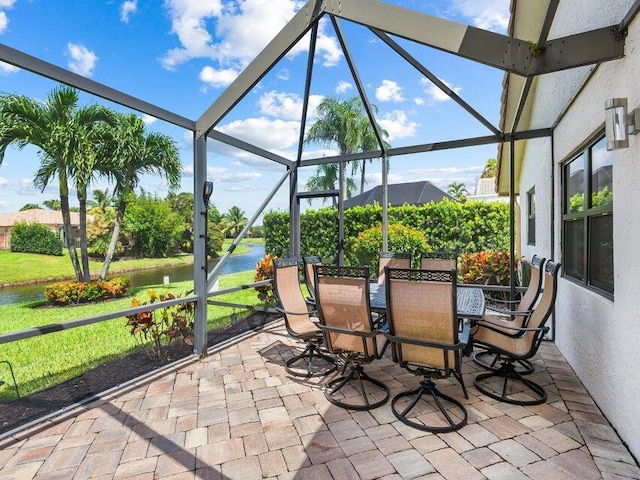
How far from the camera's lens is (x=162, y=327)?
415 cm

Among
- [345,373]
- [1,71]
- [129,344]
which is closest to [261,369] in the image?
[345,373]

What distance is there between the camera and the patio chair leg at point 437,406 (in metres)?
2.64

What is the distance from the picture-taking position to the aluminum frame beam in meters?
2.51

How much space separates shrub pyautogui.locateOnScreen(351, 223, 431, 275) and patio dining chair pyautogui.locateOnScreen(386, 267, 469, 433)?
5.16 metres

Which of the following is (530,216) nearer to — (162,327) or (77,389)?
(162,327)

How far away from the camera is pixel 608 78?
2717 millimetres

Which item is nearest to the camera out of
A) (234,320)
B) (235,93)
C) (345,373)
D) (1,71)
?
(1,71)

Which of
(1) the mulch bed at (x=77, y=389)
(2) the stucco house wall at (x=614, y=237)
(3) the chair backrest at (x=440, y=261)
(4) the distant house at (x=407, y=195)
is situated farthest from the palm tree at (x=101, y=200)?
(4) the distant house at (x=407, y=195)

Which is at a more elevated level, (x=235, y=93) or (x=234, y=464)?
(x=235, y=93)

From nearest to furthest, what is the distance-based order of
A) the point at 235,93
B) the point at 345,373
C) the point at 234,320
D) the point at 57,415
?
the point at 57,415, the point at 345,373, the point at 235,93, the point at 234,320

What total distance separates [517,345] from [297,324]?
2302 mm

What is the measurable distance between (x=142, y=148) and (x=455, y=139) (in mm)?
4289

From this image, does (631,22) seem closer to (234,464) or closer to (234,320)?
(234,464)

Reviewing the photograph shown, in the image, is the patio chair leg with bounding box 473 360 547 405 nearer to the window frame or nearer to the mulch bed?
the window frame
